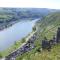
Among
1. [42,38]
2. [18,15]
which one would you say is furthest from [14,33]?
[42,38]

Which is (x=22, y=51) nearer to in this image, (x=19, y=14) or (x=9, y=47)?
(x=9, y=47)

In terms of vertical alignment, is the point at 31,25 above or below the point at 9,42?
above

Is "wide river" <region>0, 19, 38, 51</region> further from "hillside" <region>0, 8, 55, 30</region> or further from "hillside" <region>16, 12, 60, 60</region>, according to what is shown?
"hillside" <region>16, 12, 60, 60</region>

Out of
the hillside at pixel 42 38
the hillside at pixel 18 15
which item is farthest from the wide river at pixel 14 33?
the hillside at pixel 42 38

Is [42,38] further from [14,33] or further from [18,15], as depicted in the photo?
[18,15]

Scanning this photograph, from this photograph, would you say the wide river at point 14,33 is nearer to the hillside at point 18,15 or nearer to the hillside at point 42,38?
the hillside at point 18,15

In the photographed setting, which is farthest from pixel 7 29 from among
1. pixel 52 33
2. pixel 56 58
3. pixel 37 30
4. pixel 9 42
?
pixel 56 58

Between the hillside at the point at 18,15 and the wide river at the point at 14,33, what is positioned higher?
the hillside at the point at 18,15
